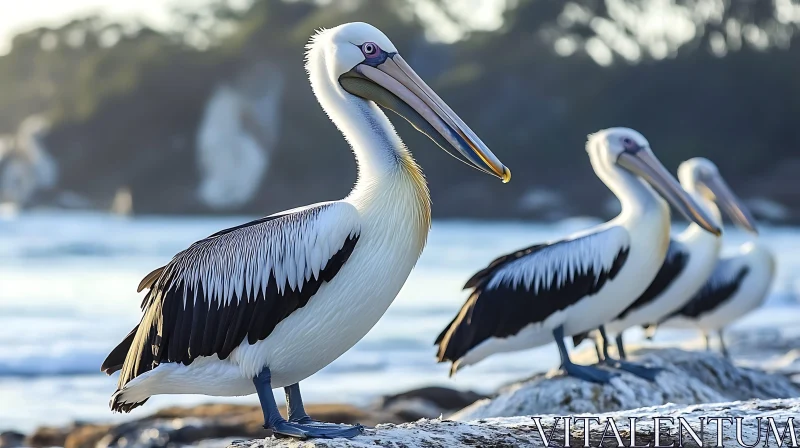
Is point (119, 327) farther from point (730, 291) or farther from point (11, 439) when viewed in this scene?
point (730, 291)

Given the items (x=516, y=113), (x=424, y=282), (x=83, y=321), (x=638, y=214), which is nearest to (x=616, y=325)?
(x=638, y=214)

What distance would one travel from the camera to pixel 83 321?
47.8 ft

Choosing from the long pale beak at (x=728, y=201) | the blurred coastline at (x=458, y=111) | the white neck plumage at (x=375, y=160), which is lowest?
the white neck plumage at (x=375, y=160)

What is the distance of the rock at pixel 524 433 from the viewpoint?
10.4 ft

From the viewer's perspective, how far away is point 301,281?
135 inches

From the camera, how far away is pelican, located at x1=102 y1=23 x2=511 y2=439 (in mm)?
3387

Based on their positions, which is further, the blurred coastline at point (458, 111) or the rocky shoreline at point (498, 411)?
the blurred coastline at point (458, 111)

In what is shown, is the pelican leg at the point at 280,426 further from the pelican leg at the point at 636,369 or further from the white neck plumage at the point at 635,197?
the white neck plumage at the point at 635,197

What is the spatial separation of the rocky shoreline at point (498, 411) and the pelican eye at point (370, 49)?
120 cm

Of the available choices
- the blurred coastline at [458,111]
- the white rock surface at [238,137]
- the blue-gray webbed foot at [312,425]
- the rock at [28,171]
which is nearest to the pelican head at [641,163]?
the blue-gray webbed foot at [312,425]

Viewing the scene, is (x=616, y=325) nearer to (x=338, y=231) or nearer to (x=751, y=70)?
(x=338, y=231)

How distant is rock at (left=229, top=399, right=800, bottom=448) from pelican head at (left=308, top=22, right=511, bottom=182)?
84 centimetres

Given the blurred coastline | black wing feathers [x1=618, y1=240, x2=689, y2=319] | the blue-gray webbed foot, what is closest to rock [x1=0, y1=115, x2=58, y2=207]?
the blurred coastline

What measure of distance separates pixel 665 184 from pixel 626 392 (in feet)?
4.37
